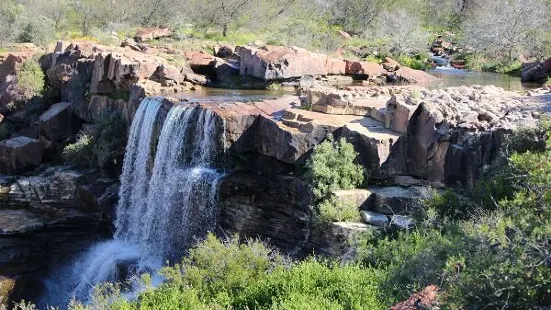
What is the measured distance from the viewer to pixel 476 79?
20750mm

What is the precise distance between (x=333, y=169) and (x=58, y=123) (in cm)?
1224

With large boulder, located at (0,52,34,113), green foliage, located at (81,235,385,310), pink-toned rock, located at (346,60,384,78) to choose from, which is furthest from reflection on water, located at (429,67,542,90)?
large boulder, located at (0,52,34,113)

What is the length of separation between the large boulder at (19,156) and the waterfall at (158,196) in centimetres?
454

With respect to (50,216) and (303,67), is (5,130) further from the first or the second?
(303,67)

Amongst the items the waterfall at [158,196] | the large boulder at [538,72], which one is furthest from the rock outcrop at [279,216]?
the large boulder at [538,72]

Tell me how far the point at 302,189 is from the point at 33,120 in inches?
546

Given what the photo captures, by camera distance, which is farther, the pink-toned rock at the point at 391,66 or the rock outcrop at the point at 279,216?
the pink-toned rock at the point at 391,66

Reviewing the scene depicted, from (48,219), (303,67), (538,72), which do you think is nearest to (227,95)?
(303,67)

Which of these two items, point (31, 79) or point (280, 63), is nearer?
point (280, 63)

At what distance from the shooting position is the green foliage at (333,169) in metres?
10.9

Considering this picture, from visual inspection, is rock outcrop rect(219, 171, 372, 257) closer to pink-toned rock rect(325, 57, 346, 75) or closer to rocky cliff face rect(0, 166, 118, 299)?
rocky cliff face rect(0, 166, 118, 299)

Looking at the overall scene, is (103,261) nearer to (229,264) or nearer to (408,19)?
(229,264)

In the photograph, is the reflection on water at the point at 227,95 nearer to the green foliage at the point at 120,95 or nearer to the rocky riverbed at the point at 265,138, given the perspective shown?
the rocky riverbed at the point at 265,138

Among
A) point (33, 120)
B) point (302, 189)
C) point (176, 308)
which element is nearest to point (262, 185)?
point (302, 189)
